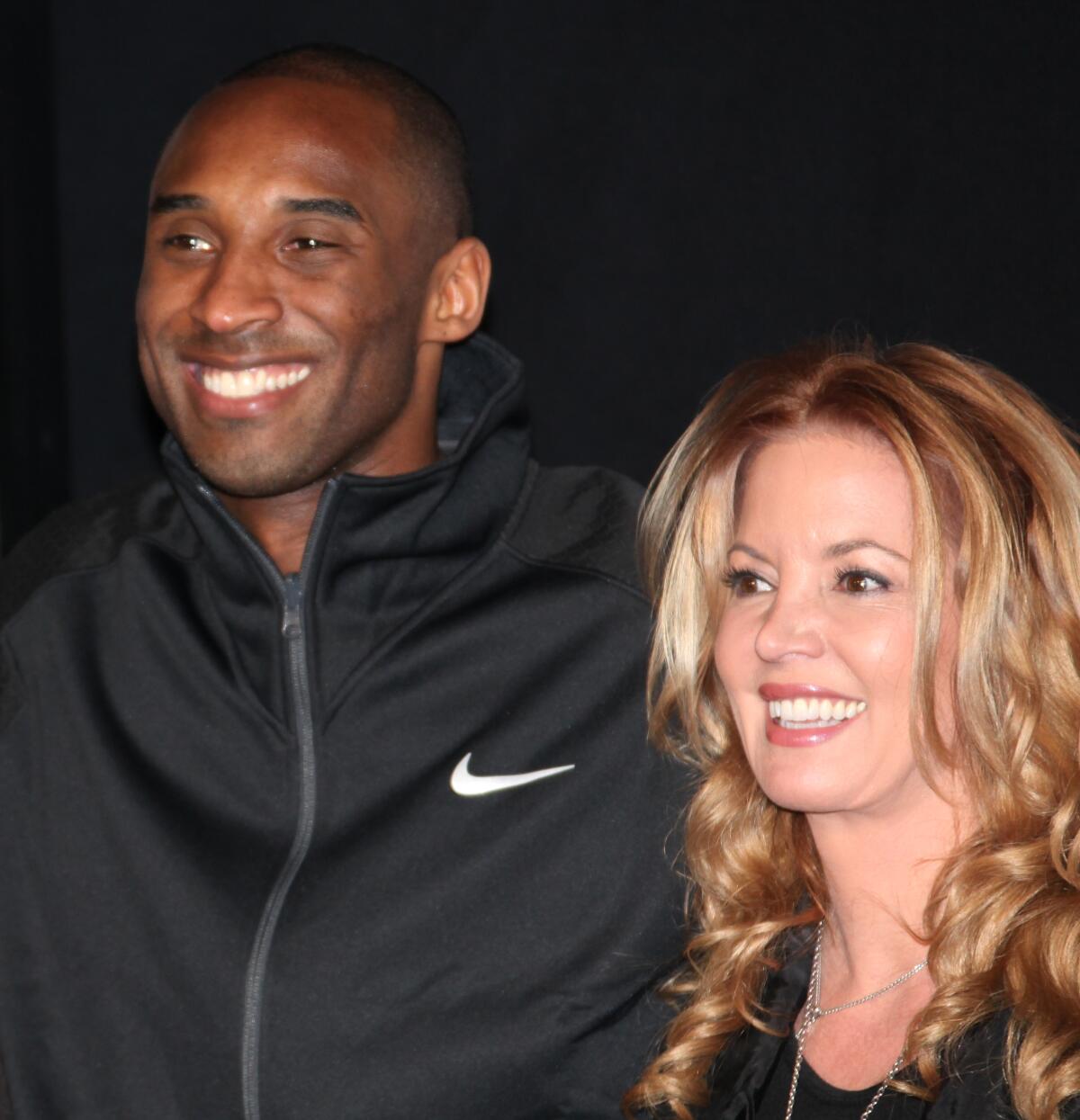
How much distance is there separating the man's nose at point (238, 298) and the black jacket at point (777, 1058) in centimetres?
108

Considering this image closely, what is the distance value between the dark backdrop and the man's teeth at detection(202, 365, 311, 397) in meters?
0.85

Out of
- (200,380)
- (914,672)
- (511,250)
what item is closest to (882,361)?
(914,672)

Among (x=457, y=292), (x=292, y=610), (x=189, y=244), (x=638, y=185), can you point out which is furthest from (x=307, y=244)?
(x=638, y=185)

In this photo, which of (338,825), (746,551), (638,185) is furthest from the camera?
(638,185)

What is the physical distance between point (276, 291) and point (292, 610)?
1.42ft

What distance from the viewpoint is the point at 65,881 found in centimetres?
217

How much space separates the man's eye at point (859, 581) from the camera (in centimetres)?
179

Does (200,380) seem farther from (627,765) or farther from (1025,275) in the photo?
(1025,275)

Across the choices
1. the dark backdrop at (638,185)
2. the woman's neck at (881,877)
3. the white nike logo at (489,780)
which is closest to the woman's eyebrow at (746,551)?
the woman's neck at (881,877)

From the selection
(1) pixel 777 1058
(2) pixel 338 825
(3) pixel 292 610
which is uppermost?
(3) pixel 292 610

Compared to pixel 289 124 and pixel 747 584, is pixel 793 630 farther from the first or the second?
pixel 289 124

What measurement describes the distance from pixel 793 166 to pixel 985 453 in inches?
49.0

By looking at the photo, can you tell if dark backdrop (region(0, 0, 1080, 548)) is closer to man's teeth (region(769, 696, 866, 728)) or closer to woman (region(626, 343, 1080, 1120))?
woman (region(626, 343, 1080, 1120))

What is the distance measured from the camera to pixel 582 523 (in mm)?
2346
